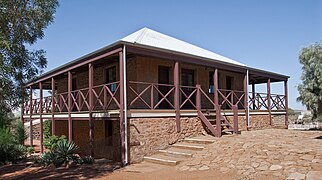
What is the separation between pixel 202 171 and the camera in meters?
8.38

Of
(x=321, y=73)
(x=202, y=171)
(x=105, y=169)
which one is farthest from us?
(x=321, y=73)

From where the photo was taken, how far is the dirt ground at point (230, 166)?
7.48 meters

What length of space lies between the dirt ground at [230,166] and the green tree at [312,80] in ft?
55.1

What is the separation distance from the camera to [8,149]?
46.4ft

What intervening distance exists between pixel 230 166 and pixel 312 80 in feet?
64.7

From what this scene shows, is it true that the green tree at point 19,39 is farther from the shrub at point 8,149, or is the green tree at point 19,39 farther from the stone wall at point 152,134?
the shrub at point 8,149

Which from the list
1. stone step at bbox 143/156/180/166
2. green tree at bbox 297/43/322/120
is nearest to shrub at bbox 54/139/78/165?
stone step at bbox 143/156/180/166

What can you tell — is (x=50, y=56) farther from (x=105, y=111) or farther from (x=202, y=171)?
(x=202, y=171)

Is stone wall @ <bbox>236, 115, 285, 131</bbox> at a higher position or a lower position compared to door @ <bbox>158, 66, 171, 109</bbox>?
lower

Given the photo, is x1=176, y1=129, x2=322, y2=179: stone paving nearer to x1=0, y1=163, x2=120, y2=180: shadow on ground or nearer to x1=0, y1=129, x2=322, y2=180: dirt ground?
x1=0, y1=129, x2=322, y2=180: dirt ground

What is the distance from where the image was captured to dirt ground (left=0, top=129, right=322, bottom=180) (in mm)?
7480

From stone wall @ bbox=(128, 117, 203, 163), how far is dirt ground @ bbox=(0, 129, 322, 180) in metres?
0.61

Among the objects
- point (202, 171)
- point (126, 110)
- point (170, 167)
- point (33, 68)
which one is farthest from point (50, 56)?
point (202, 171)

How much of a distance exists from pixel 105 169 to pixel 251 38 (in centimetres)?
856
